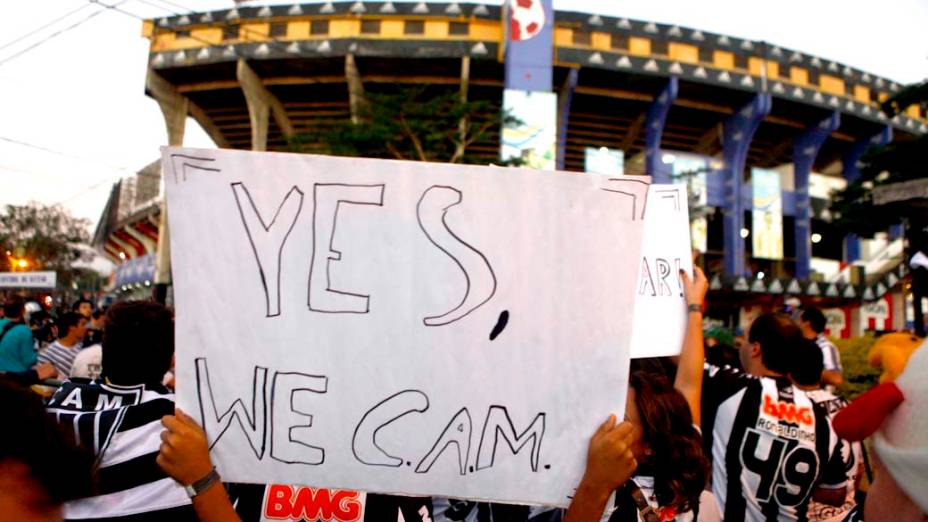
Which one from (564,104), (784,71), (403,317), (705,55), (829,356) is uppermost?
(705,55)

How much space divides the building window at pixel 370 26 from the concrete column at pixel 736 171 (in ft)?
47.8

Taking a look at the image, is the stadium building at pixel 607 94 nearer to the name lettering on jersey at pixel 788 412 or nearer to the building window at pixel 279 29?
the building window at pixel 279 29

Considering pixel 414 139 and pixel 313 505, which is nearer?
pixel 313 505

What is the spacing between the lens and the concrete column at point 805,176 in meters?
27.1

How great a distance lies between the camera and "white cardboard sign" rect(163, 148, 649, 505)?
1.39 meters

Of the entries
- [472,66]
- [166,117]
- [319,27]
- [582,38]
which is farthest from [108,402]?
[166,117]

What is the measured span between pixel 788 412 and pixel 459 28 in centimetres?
2330

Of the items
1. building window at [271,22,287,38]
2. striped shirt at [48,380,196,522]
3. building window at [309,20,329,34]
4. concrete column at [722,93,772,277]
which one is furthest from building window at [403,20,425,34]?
striped shirt at [48,380,196,522]

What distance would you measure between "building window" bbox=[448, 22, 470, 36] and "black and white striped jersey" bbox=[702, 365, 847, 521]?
23.0 metres

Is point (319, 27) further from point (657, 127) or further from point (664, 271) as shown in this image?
point (664, 271)

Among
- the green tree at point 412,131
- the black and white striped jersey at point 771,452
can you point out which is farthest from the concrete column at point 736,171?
the black and white striped jersey at point 771,452

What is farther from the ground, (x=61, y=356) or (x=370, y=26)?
(x=370, y=26)

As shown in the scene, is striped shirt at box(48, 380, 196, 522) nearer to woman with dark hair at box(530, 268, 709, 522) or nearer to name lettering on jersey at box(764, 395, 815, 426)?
woman with dark hair at box(530, 268, 709, 522)

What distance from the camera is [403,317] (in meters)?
1.40
